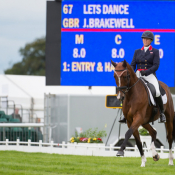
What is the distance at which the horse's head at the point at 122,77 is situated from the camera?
8578 millimetres

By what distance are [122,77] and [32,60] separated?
178 feet

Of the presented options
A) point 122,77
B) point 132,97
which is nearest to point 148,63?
point 132,97

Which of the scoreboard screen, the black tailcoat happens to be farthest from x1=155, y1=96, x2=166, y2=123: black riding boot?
the scoreboard screen

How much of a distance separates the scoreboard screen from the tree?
43.6 metres

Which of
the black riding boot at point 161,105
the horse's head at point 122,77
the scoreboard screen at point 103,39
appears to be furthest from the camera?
the scoreboard screen at point 103,39

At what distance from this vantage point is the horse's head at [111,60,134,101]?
8.58 meters

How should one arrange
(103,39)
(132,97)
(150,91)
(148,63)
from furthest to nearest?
(103,39) → (148,63) → (150,91) → (132,97)

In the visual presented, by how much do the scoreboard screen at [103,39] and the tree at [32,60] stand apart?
143 feet

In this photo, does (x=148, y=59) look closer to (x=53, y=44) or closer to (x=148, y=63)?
(x=148, y=63)

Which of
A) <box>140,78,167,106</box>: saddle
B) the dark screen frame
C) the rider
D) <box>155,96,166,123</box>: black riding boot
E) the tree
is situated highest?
the tree

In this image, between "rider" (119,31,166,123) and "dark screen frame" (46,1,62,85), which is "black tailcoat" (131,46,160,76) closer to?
"rider" (119,31,166,123)

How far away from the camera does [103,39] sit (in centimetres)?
1625

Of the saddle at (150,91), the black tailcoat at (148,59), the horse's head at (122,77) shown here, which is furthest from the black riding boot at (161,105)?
the horse's head at (122,77)

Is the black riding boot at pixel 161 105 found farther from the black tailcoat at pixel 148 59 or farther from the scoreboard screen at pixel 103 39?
the scoreboard screen at pixel 103 39
